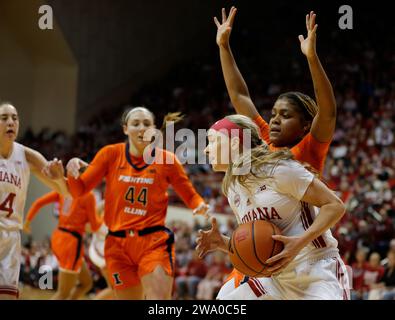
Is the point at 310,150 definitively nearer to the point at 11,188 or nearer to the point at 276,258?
the point at 276,258

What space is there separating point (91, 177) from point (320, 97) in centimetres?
228

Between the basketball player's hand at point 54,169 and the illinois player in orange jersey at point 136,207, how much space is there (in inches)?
14.6

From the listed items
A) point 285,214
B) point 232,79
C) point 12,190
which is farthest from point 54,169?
point 285,214

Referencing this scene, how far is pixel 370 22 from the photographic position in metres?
17.6

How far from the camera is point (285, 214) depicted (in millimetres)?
3430

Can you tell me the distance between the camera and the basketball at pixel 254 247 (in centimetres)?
326

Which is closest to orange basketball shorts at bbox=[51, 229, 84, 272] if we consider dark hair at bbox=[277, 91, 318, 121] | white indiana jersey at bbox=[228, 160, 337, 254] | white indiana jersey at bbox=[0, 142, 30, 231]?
white indiana jersey at bbox=[0, 142, 30, 231]

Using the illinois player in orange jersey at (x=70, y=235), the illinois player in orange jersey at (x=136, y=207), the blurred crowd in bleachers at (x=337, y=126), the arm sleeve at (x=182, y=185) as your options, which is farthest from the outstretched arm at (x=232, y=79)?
the blurred crowd in bleachers at (x=337, y=126)

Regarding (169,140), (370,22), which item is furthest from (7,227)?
(370,22)

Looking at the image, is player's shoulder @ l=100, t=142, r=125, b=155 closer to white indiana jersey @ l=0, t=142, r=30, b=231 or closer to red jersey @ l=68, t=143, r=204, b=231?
red jersey @ l=68, t=143, r=204, b=231

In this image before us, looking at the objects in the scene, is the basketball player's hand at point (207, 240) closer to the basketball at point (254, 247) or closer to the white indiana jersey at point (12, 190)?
the basketball at point (254, 247)

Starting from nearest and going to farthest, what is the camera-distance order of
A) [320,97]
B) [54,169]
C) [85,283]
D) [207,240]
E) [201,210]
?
[207,240] → [320,97] → [54,169] → [201,210] → [85,283]

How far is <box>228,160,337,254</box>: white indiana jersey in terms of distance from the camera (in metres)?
3.34
